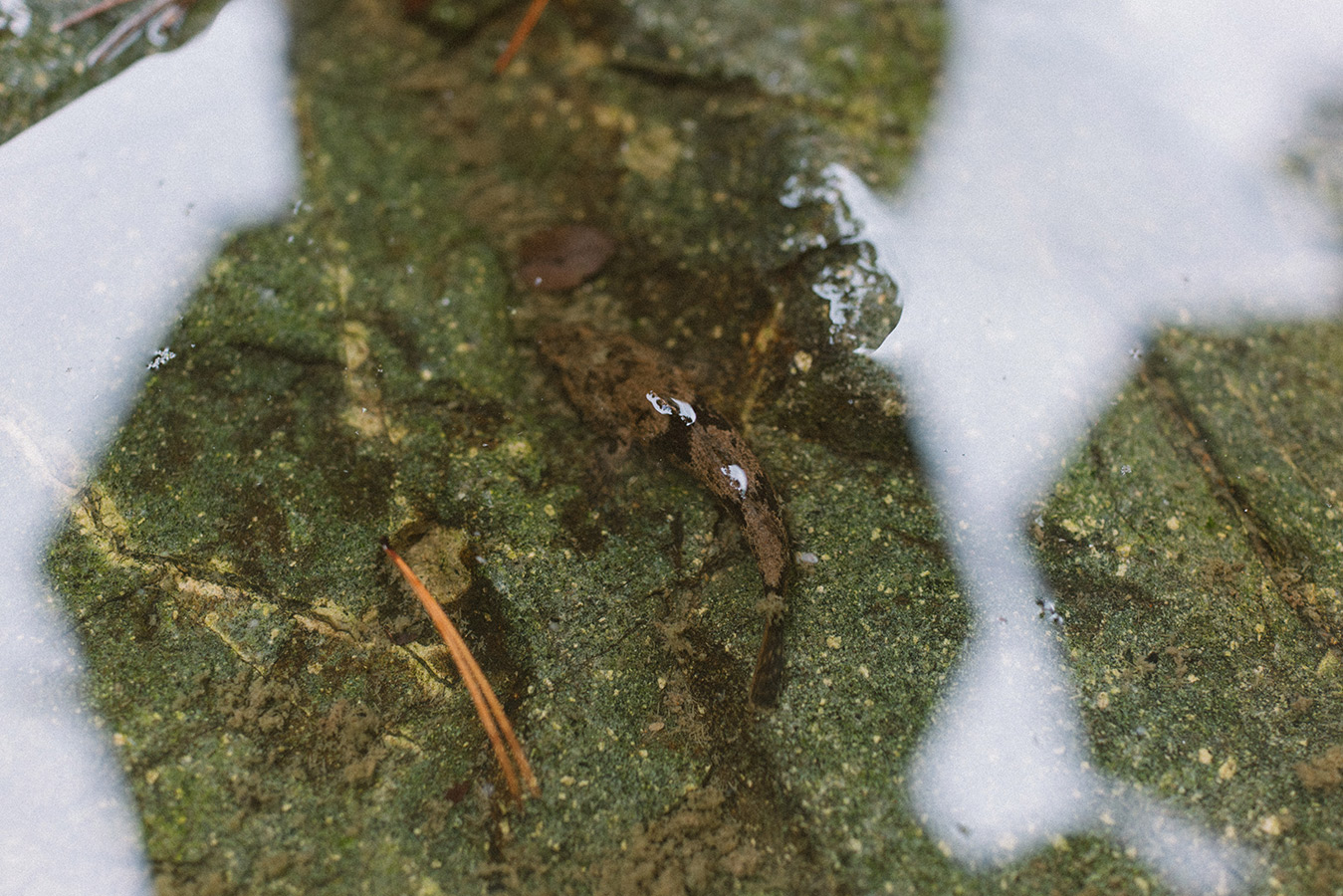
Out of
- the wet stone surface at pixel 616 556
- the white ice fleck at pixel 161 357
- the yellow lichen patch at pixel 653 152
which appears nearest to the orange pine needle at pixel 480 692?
the wet stone surface at pixel 616 556

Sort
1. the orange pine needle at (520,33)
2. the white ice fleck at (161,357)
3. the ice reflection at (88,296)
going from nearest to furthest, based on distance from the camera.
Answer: the ice reflection at (88,296)
the white ice fleck at (161,357)
the orange pine needle at (520,33)

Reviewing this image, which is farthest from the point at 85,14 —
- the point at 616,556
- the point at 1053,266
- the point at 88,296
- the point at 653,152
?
the point at 1053,266

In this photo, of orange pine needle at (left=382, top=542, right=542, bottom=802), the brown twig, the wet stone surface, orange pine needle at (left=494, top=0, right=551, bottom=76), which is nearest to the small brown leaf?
the wet stone surface

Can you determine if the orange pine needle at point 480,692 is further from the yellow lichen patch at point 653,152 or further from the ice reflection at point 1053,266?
the yellow lichen patch at point 653,152

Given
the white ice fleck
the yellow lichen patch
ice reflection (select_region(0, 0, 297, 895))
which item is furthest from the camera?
the yellow lichen patch

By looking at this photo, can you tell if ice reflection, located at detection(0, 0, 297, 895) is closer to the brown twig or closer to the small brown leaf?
the brown twig
